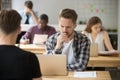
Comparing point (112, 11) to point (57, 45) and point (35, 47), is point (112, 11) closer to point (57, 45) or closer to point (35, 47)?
point (35, 47)

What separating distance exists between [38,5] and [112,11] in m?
2.06

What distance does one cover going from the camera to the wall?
25.4 ft

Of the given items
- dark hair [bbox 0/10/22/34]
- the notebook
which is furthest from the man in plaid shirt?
the notebook

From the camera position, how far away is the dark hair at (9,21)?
1.60 metres

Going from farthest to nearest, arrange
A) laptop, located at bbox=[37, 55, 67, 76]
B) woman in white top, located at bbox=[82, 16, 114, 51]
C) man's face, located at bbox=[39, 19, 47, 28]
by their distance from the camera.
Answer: man's face, located at bbox=[39, 19, 47, 28]
woman in white top, located at bbox=[82, 16, 114, 51]
laptop, located at bbox=[37, 55, 67, 76]

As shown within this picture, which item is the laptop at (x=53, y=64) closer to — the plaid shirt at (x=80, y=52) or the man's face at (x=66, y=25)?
the plaid shirt at (x=80, y=52)

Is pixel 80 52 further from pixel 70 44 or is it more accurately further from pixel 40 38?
pixel 40 38

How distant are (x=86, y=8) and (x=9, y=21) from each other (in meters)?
6.36

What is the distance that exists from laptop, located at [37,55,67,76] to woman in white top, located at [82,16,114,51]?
2179mm

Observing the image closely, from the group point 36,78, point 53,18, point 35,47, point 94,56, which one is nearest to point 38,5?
point 53,18

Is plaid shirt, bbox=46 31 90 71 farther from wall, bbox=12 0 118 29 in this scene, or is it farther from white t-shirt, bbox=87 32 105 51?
wall, bbox=12 0 118 29

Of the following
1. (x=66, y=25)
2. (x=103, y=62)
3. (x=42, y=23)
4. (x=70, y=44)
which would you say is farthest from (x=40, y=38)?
(x=66, y=25)

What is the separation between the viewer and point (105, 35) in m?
4.70

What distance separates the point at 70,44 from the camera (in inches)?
115
